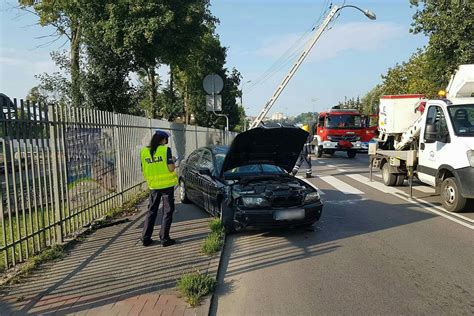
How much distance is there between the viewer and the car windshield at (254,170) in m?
8.39

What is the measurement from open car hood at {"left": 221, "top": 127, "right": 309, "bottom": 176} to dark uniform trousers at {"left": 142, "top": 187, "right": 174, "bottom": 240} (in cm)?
153

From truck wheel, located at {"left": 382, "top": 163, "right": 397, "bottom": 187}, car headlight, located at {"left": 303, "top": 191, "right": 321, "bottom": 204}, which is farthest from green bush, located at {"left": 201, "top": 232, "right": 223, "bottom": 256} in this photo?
truck wheel, located at {"left": 382, "top": 163, "right": 397, "bottom": 187}

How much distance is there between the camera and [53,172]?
6.66m

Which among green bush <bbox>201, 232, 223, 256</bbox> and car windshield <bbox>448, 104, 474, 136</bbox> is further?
car windshield <bbox>448, 104, 474, 136</bbox>

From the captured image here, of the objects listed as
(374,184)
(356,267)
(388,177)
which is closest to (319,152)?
(374,184)

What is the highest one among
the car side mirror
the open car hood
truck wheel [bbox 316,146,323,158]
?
the open car hood

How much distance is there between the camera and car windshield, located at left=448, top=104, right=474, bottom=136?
8.94m

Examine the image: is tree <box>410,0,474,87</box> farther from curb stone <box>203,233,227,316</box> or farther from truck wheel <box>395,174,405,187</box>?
curb stone <box>203,233,227,316</box>

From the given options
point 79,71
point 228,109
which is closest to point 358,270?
point 79,71

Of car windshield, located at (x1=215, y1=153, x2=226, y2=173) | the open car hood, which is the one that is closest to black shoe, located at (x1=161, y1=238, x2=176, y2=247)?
the open car hood

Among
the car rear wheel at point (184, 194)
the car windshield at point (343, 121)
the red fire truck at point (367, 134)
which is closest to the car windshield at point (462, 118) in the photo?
the car rear wheel at point (184, 194)

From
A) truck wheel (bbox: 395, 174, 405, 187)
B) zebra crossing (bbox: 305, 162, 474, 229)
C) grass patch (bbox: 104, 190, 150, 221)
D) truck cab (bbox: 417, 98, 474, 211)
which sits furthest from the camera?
truck wheel (bbox: 395, 174, 405, 187)

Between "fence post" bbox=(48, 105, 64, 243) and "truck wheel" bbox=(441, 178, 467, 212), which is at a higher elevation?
"fence post" bbox=(48, 105, 64, 243)

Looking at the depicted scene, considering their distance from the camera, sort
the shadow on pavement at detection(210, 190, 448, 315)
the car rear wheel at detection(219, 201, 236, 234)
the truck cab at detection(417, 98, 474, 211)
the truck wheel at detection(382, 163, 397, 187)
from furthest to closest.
Result: the truck wheel at detection(382, 163, 397, 187) → the truck cab at detection(417, 98, 474, 211) → the car rear wheel at detection(219, 201, 236, 234) → the shadow on pavement at detection(210, 190, 448, 315)
